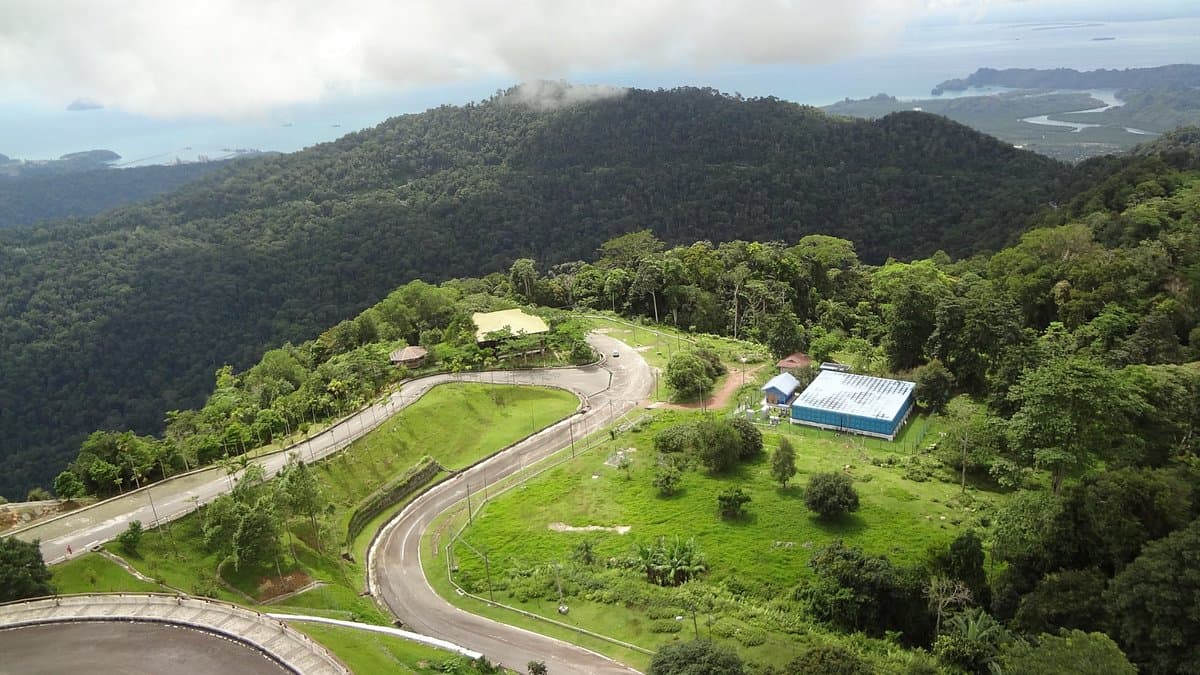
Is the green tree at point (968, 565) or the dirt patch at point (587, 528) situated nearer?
the green tree at point (968, 565)

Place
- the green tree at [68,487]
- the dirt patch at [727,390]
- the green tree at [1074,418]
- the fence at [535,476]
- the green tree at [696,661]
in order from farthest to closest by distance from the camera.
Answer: the dirt patch at [727,390] < the green tree at [68,487] < the green tree at [1074,418] < the fence at [535,476] < the green tree at [696,661]

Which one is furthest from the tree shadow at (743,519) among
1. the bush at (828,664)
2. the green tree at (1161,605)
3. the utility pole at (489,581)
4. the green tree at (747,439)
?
the green tree at (1161,605)

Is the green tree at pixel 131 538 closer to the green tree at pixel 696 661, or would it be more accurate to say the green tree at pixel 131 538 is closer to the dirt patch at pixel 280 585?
the dirt patch at pixel 280 585

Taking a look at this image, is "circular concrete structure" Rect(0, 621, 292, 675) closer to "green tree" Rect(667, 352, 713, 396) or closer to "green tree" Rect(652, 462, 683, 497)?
"green tree" Rect(652, 462, 683, 497)

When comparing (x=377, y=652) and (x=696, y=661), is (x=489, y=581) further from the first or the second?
(x=696, y=661)

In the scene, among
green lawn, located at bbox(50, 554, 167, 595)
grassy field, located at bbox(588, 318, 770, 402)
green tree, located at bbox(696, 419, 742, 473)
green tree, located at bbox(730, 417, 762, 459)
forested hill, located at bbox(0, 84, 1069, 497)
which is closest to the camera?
green lawn, located at bbox(50, 554, 167, 595)

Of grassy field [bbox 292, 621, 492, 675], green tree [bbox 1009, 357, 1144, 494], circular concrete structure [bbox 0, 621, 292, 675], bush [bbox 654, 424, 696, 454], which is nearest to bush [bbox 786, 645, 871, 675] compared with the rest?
grassy field [bbox 292, 621, 492, 675]

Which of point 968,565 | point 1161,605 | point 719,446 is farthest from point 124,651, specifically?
point 1161,605
